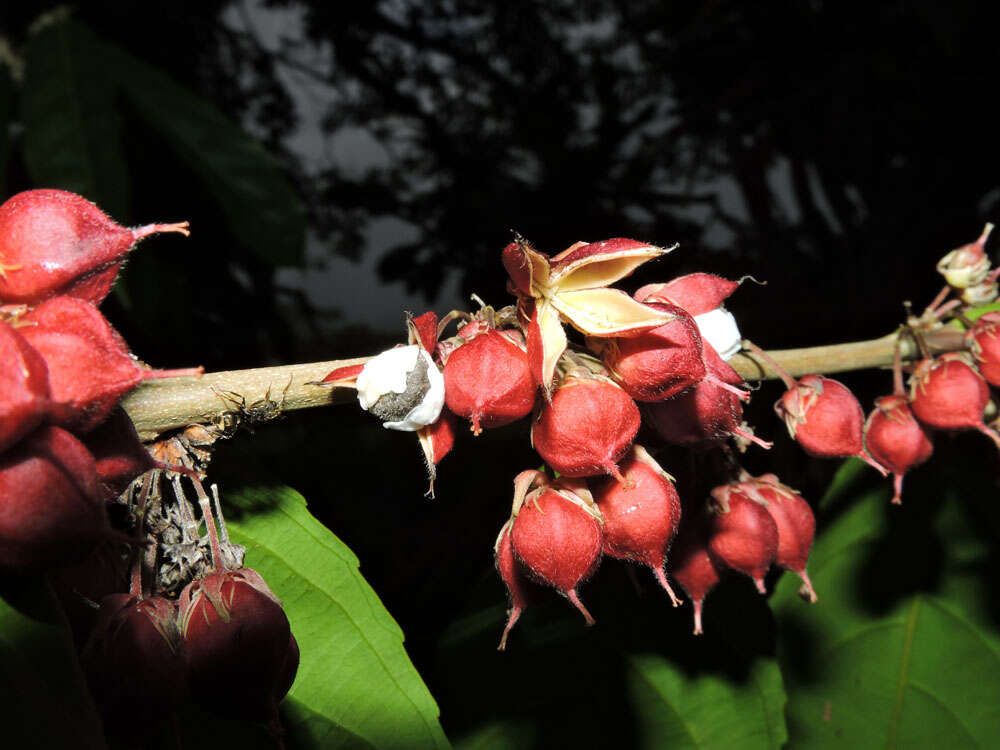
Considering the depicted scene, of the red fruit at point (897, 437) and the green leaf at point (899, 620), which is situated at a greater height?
the red fruit at point (897, 437)

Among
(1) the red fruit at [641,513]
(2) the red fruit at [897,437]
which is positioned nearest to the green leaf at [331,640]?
(1) the red fruit at [641,513]

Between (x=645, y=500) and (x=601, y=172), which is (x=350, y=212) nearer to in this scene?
(x=601, y=172)

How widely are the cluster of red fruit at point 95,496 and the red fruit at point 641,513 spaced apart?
38cm

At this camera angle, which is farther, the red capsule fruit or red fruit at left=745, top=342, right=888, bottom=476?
red fruit at left=745, top=342, right=888, bottom=476

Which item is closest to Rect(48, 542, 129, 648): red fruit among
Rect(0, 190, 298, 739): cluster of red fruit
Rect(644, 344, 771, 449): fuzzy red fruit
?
Rect(0, 190, 298, 739): cluster of red fruit

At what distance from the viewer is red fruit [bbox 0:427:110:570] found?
55 centimetres

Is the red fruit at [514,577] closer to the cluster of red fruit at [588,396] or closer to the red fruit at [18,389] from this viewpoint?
the cluster of red fruit at [588,396]

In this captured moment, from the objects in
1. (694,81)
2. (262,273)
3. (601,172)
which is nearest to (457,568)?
(262,273)

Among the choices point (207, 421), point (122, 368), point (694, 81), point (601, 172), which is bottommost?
point (601, 172)

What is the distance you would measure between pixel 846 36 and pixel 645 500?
17.2 ft

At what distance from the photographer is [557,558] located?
0.84m

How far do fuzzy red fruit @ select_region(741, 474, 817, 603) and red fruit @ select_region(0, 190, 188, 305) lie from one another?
0.89 m

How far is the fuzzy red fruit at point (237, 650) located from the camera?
716 mm

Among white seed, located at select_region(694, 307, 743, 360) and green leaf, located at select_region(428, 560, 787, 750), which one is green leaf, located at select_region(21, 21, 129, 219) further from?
white seed, located at select_region(694, 307, 743, 360)
